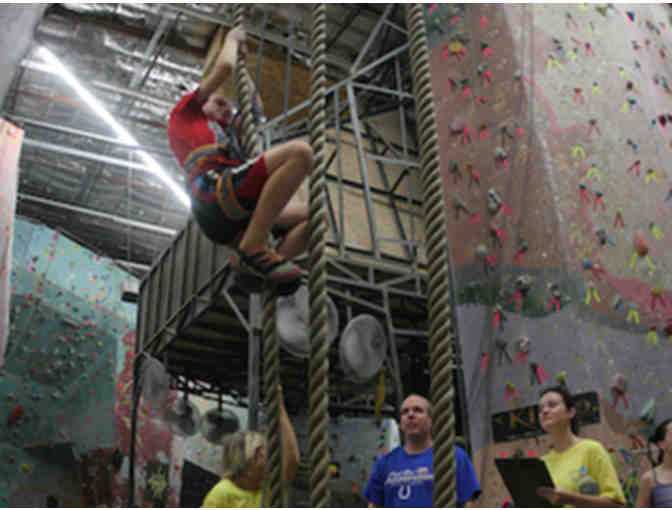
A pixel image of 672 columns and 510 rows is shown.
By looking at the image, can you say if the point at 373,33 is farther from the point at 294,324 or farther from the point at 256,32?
the point at 294,324

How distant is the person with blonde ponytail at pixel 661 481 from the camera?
9.77 feet

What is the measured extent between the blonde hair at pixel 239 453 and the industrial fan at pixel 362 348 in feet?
10.9

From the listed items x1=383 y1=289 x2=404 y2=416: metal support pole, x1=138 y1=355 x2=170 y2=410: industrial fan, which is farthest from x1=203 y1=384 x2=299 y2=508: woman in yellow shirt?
x1=138 y1=355 x2=170 y2=410: industrial fan

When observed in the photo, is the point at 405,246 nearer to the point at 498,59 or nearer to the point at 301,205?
the point at 498,59

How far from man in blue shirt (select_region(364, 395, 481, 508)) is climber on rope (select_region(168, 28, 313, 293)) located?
3.78 ft

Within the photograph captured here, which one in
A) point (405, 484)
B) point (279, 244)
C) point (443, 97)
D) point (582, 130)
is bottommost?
point (405, 484)

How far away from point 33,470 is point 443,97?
11033mm

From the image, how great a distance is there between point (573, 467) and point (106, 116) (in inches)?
421

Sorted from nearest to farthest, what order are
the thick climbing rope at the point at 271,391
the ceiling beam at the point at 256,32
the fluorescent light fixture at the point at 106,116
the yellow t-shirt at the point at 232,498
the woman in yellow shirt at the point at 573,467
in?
1. the thick climbing rope at the point at 271,391
2. the woman in yellow shirt at the point at 573,467
3. the yellow t-shirt at the point at 232,498
4. the ceiling beam at the point at 256,32
5. the fluorescent light fixture at the point at 106,116

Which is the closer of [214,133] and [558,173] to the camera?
[214,133]

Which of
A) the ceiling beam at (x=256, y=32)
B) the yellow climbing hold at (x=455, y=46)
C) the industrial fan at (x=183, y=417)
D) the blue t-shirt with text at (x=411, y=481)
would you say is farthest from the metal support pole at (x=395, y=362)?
the ceiling beam at (x=256, y=32)

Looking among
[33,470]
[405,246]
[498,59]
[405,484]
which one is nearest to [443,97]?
[498,59]

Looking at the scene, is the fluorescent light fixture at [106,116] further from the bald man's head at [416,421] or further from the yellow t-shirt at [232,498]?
the bald man's head at [416,421]

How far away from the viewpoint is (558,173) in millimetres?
4859
